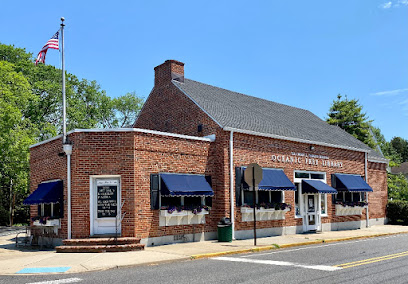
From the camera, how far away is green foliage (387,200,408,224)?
28078 millimetres

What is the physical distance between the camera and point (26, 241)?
17.3 metres

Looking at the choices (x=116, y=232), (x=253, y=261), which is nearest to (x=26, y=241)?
(x=116, y=232)

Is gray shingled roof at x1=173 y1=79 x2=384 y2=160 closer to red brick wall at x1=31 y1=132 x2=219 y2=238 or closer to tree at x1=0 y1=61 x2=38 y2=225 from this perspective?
red brick wall at x1=31 y1=132 x2=219 y2=238

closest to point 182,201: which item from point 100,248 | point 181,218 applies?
point 181,218

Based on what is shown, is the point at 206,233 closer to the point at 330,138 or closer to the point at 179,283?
the point at 179,283

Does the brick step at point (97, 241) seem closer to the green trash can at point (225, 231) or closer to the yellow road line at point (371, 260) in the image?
the green trash can at point (225, 231)

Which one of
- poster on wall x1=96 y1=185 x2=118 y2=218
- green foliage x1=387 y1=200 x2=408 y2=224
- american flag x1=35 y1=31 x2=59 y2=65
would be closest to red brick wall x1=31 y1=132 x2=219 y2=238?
poster on wall x1=96 y1=185 x2=118 y2=218

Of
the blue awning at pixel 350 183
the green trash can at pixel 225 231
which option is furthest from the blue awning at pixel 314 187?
the green trash can at pixel 225 231

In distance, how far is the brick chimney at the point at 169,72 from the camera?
21.8 meters

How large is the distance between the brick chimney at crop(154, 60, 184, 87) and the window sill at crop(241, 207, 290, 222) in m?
8.06

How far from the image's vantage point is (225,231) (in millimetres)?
17016

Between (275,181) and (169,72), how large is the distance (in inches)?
315

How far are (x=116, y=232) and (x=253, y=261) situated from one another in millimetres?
5397

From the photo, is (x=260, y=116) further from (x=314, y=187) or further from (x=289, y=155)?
(x=314, y=187)
